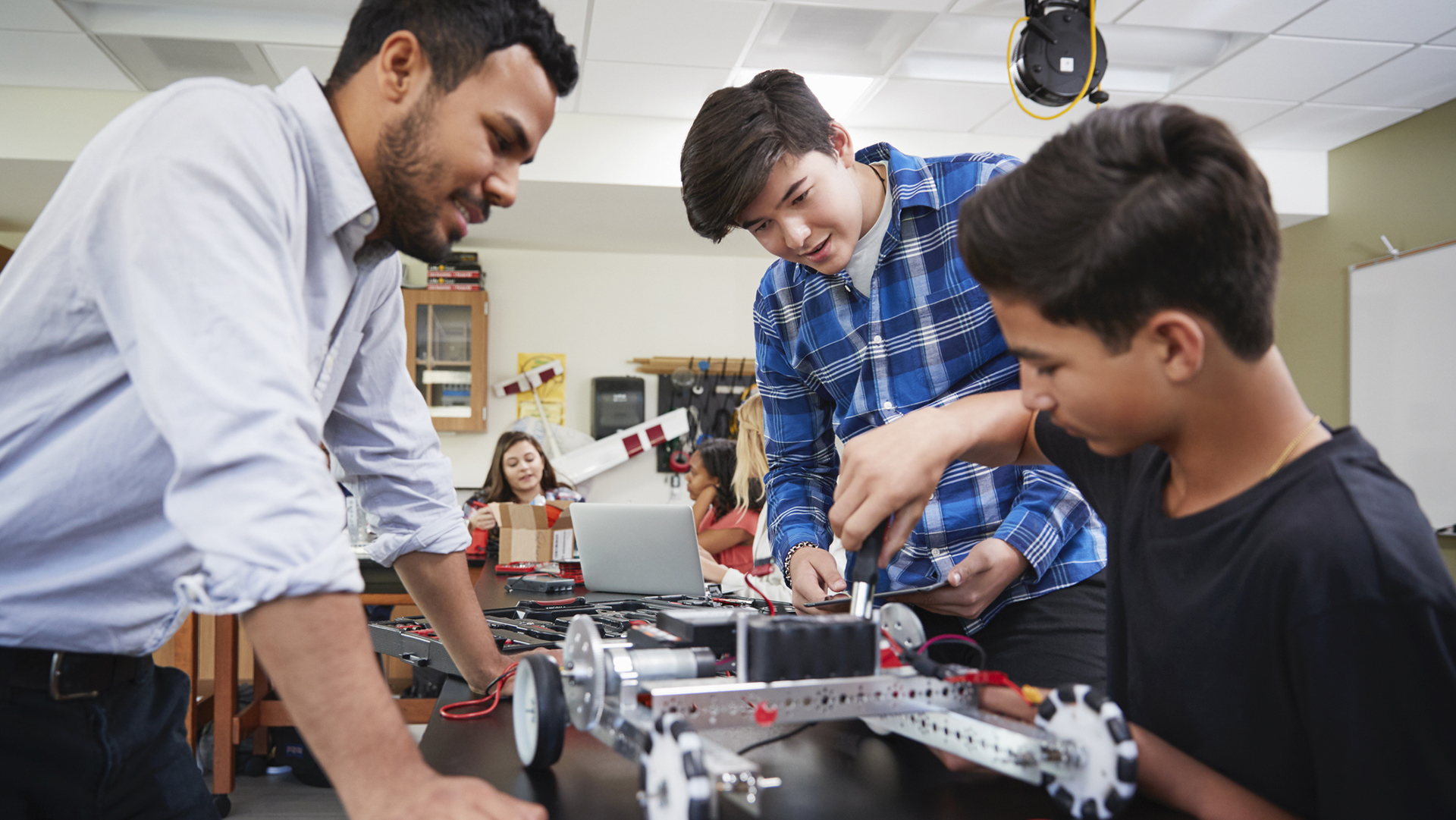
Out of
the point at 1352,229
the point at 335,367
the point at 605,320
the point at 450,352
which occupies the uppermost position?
the point at 1352,229

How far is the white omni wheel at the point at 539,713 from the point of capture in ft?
2.32

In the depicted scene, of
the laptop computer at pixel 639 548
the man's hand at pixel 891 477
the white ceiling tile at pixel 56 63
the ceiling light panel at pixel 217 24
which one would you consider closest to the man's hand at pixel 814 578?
the man's hand at pixel 891 477

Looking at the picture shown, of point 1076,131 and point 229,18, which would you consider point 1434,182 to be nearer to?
point 1076,131

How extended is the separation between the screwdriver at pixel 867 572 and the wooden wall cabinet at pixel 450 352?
15.7ft

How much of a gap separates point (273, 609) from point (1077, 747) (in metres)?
0.53

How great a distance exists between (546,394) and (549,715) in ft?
16.6

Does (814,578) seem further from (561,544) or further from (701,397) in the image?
(701,397)

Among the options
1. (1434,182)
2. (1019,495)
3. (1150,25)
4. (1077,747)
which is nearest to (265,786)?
(1019,495)

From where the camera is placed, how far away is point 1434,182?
427 cm

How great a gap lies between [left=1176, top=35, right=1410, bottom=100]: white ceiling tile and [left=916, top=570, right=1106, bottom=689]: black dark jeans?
3.42 m

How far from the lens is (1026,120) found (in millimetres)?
4379

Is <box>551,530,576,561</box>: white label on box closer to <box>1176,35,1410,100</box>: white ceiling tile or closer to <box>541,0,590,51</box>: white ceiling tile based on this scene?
<box>541,0,590,51</box>: white ceiling tile

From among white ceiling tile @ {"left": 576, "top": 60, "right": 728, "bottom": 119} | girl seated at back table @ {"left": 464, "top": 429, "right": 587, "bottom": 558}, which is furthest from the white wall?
white ceiling tile @ {"left": 576, "top": 60, "right": 728, "bottom": 119}

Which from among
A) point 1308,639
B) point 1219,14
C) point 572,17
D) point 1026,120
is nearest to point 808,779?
point 1308,639
